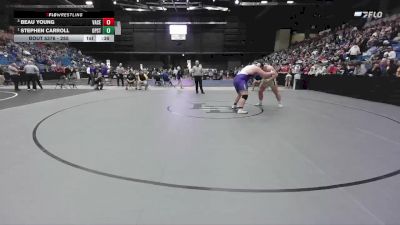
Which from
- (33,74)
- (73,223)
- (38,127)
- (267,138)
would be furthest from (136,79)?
(73,223)

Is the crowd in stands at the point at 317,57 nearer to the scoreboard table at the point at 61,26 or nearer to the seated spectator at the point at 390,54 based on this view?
the seated spectator at the point at 390,54

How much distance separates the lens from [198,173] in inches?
129

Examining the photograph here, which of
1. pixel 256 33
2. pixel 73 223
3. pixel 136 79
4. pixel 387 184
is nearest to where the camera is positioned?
pixel 73 223

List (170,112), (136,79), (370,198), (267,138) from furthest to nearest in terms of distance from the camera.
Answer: (136,79) < (170,112) < (267,138) < (370,198)

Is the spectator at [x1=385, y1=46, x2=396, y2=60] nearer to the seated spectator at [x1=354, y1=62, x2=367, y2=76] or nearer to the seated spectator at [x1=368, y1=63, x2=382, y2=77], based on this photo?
the seated spectator at [x1=368, y1=63, x2=382, y2=77]

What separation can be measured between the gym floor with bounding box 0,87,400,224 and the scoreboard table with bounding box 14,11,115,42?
9.08 metres

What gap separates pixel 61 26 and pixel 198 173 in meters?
13.1

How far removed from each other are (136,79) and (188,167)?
14.1 m

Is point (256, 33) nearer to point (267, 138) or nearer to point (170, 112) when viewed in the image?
point (170, 112)

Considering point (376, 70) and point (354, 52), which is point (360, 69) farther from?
point (354, 52)

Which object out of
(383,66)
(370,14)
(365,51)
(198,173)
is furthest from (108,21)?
(370,14)

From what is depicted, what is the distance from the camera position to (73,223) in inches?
87.4

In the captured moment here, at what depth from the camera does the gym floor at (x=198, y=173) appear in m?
2.40

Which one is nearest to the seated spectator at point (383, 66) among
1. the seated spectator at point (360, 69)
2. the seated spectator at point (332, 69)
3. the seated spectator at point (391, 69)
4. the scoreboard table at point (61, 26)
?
the seated spectator at point (391, 69)
